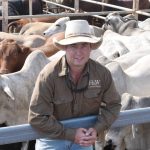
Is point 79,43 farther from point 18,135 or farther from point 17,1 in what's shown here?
point 17,1

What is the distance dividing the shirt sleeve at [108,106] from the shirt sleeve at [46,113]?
0.22 meters

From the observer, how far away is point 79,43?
286 cm

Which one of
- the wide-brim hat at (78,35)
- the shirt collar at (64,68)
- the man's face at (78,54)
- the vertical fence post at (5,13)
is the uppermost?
the wide-brim hat at (78,35)

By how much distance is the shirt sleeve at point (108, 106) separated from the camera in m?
2.88

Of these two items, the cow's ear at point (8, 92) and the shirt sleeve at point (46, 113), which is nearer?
the shirt sleeve at point (46, 113)

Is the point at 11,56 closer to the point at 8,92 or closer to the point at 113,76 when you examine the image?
the point at 8,92

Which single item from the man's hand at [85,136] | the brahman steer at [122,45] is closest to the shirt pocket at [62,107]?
the man's hand at [85,136]

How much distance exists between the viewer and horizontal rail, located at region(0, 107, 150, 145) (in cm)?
239

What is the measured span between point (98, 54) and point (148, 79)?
124 cm

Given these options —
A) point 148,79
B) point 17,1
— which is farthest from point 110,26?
point 17,1

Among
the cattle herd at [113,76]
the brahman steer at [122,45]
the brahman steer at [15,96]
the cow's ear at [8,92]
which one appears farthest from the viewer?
the brahman steer at [122,45]

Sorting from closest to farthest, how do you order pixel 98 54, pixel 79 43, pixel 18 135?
pixel 18 135 < pixel 79 43 < pixel 98 54

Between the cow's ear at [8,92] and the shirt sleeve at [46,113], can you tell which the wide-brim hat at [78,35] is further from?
the cow's ear at [8,92]

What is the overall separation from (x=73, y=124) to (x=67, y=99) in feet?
0.87
